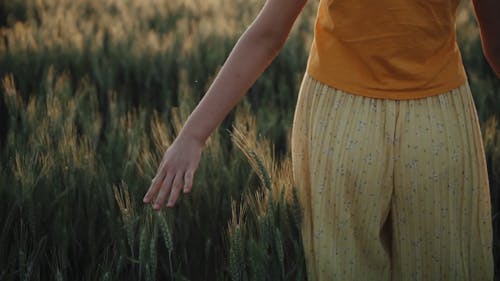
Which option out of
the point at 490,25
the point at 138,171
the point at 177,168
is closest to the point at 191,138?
the point at 177,168

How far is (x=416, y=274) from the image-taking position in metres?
1.15

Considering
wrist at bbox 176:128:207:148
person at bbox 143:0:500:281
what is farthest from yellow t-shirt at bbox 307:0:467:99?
wrist at bbox 176:128:207:148

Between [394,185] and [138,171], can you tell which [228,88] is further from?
[138,171]

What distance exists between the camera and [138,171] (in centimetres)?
174

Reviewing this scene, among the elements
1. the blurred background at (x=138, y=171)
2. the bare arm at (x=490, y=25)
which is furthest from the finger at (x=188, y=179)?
the bare arm at (x=490, y=25)

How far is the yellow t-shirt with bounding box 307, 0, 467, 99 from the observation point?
1.03 m

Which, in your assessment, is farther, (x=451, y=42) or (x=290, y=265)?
(x=290, y=265)

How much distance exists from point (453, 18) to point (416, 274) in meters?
0.41

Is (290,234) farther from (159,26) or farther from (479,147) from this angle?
(159,26)

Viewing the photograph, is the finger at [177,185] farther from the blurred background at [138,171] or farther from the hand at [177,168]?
the blurred background at [138,171]

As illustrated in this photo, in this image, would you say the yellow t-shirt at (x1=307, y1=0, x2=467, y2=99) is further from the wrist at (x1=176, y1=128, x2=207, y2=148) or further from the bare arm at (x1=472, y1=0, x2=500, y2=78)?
the wrist at (x1=176, y1=128, x2=207, y2=148)

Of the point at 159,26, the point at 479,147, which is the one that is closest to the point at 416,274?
the point at 479,147

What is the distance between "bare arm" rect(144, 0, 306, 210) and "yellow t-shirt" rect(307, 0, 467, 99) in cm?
7

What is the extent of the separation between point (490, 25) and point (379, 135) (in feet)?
0.86
